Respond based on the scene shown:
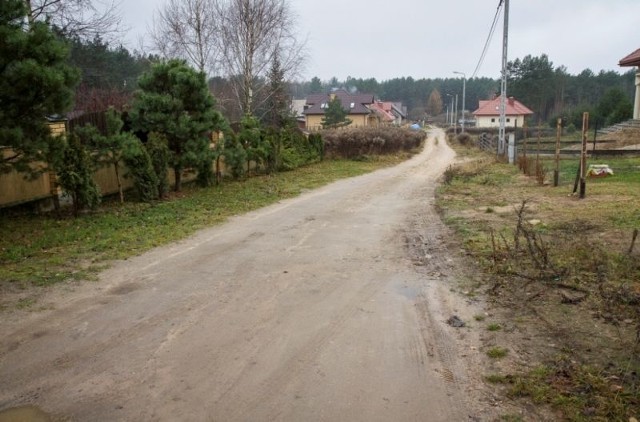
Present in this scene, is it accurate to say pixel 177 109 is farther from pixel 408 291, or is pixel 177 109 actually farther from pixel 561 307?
pixel 561 307

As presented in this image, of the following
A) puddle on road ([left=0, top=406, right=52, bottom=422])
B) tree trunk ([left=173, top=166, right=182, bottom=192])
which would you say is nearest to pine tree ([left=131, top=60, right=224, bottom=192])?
tree trunk ([left=173, top=166, right=182, bottom=192])

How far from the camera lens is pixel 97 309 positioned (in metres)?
5.44

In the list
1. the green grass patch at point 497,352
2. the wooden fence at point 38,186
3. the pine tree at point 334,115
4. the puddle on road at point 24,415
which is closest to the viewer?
the puddle on road at point 24,415

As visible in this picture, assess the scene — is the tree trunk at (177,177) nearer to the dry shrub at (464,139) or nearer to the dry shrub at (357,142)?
the dry shrub at (357,142)

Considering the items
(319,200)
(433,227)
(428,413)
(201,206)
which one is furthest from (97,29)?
(428,413)

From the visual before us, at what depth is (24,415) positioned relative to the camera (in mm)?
3447

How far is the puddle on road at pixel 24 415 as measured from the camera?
3406mm

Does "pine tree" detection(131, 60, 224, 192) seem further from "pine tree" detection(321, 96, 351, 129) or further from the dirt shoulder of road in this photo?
"pine tree" detection(321, 96, 351, 129)

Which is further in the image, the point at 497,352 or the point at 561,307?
the point at 561,307

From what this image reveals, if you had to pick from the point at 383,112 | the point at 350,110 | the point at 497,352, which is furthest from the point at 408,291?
the point at 383,112

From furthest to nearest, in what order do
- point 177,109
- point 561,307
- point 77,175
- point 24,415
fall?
point 177,109, point 77,175, point 561,307, point 24,415

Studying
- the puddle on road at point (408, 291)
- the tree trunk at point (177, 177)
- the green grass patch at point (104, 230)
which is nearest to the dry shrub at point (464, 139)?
the green grass patch at point (104, 230)

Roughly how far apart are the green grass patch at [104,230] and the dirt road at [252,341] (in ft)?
2.12

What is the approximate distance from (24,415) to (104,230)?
6.24 metres
